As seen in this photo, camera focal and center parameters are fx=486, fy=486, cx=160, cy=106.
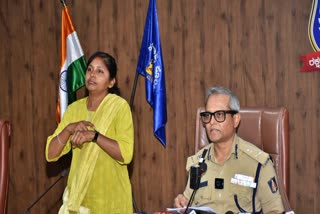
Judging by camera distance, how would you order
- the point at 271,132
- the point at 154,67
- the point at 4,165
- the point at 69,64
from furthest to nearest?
the point at 69,64
the point at 154,67
the point at 271,132
the point at 4,165

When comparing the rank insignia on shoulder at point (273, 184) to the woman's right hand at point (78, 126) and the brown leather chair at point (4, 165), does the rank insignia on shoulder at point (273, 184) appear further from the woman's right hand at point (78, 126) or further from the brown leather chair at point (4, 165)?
the brown leather chair at point (4, 165)

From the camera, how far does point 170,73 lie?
368cm

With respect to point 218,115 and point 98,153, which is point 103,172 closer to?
point 98,153

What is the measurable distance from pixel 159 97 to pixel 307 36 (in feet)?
3.68

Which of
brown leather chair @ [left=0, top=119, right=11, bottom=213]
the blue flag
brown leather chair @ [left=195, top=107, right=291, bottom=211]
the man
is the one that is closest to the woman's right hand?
brown leather chair @ [left=0, top=119, right=11, bottom=213]

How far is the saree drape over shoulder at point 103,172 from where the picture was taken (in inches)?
99.7

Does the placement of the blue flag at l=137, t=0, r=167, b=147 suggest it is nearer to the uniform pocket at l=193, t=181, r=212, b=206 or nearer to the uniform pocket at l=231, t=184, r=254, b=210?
the uniform pocket at l=193, t=181, r=212, b=206

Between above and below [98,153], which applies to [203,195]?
below

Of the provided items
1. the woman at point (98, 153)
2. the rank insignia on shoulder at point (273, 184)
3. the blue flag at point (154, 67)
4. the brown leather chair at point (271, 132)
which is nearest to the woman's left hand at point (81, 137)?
the woman at point (98, 153)

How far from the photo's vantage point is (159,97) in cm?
359

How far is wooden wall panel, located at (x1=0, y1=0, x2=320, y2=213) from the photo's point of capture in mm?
3332

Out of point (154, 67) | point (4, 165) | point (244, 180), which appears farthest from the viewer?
point (154, 67)

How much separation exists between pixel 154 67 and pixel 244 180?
1591 millimetres

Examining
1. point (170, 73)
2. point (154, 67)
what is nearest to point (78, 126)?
point (154, 67)
